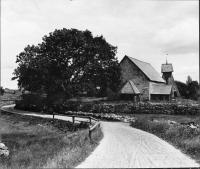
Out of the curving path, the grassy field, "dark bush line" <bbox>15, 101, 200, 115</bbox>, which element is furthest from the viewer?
"dark bush line" <bbox>15, 101, 200, 115</bbox>

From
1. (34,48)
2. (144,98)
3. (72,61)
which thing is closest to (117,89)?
(144,98)

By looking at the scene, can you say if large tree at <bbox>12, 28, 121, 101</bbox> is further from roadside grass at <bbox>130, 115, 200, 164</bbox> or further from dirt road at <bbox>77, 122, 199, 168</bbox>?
dirt road at <bbox>77, 122, 199, 168</bbox>

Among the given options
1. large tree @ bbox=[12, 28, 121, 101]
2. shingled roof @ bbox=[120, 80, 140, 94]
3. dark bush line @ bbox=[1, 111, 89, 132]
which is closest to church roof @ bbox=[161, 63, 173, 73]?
shingled roof @ bbox=[120, 80, 140, 94]

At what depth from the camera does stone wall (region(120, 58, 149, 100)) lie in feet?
140

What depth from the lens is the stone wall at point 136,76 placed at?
42.6m

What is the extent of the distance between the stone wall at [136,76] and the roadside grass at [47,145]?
2200 centimetres

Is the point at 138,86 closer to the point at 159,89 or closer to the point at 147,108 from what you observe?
the point at 159,89

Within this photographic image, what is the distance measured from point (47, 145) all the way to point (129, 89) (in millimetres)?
27701

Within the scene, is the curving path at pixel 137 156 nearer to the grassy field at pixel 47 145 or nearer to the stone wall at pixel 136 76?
the grassy field at pixel 47 145

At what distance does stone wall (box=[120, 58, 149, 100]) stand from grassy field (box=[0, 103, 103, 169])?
72.2 feet

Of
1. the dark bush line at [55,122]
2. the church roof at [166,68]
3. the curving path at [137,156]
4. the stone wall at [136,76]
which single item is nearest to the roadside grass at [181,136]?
the curving path at [137,156]

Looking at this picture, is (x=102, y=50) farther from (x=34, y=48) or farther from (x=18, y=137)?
(x=18, y=137)

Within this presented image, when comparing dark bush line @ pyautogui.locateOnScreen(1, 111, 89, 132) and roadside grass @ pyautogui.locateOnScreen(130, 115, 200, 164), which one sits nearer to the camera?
roadside grass @ pyautogui.locateOnScreen(130, 115, 200, 164)

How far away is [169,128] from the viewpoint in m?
15.0
